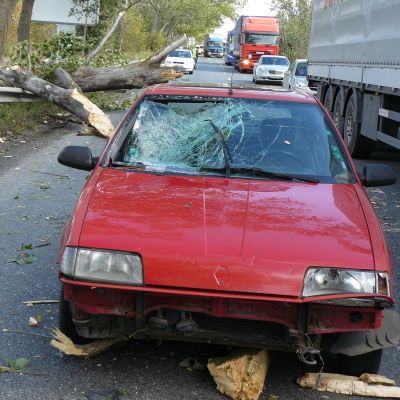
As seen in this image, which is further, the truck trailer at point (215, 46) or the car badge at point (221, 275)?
the truck trailer at point (215, 46)

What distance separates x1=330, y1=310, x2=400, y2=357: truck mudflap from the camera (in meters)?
3.97

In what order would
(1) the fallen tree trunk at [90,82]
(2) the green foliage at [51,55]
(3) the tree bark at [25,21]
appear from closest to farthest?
1. (1) the fallen tree trunk at [90,82]
2. (2) the green foliage at [51,55]
3. (3) the tree bark at [25,21]

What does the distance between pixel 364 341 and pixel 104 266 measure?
1.41 m

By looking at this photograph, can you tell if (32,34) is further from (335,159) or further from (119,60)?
(335,159)

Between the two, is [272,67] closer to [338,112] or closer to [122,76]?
[122,76]

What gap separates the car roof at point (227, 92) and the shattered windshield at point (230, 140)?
0.18ft

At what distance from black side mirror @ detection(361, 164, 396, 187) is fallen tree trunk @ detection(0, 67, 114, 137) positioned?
1015cm

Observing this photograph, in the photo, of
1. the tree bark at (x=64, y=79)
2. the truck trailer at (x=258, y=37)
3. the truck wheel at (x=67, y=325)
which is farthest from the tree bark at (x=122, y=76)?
the truck trailer at (x=258, y=37)

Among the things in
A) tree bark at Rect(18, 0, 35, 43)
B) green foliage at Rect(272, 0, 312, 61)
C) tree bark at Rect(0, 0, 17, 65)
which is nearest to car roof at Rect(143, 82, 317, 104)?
tree bark at Rect(0, 0, 17, 65)

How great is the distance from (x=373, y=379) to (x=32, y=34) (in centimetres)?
3563

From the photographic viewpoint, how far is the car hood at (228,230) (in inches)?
147

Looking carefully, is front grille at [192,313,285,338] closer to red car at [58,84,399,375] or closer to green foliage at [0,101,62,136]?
red car at [58,84,399,375]

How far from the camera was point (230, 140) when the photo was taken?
535cm

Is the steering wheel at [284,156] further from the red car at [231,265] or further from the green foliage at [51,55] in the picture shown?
the green foliage at [51,55]
